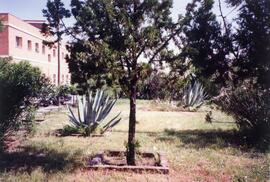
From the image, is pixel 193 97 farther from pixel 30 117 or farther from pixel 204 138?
pixel 30 117

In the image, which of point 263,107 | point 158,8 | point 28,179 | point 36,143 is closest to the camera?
point 28,179

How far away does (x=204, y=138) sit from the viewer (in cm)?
1223

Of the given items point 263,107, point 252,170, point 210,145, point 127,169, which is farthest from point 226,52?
point 127,169

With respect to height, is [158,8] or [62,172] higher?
[158,8]

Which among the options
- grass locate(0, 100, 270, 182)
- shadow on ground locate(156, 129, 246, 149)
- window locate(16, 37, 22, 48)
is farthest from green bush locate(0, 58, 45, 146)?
window locate(16, 37, 22, 48)

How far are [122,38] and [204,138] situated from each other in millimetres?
5631

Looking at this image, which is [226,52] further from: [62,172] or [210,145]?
[62,172]

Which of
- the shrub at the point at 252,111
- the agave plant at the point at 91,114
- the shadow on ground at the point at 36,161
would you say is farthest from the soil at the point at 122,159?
the shrub at the point at 252,111

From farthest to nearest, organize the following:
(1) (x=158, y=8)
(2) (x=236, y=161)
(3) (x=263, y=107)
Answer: (3) (x=263, y=107) < (2) (x=236, y=161) < (1) (x=158, y=8)

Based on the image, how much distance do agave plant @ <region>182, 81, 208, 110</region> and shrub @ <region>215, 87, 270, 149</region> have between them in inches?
416

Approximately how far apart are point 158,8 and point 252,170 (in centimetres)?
372

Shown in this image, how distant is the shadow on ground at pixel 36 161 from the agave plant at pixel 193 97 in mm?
14628

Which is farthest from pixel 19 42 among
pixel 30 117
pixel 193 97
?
pixel 30 117

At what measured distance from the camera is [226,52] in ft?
40.9
